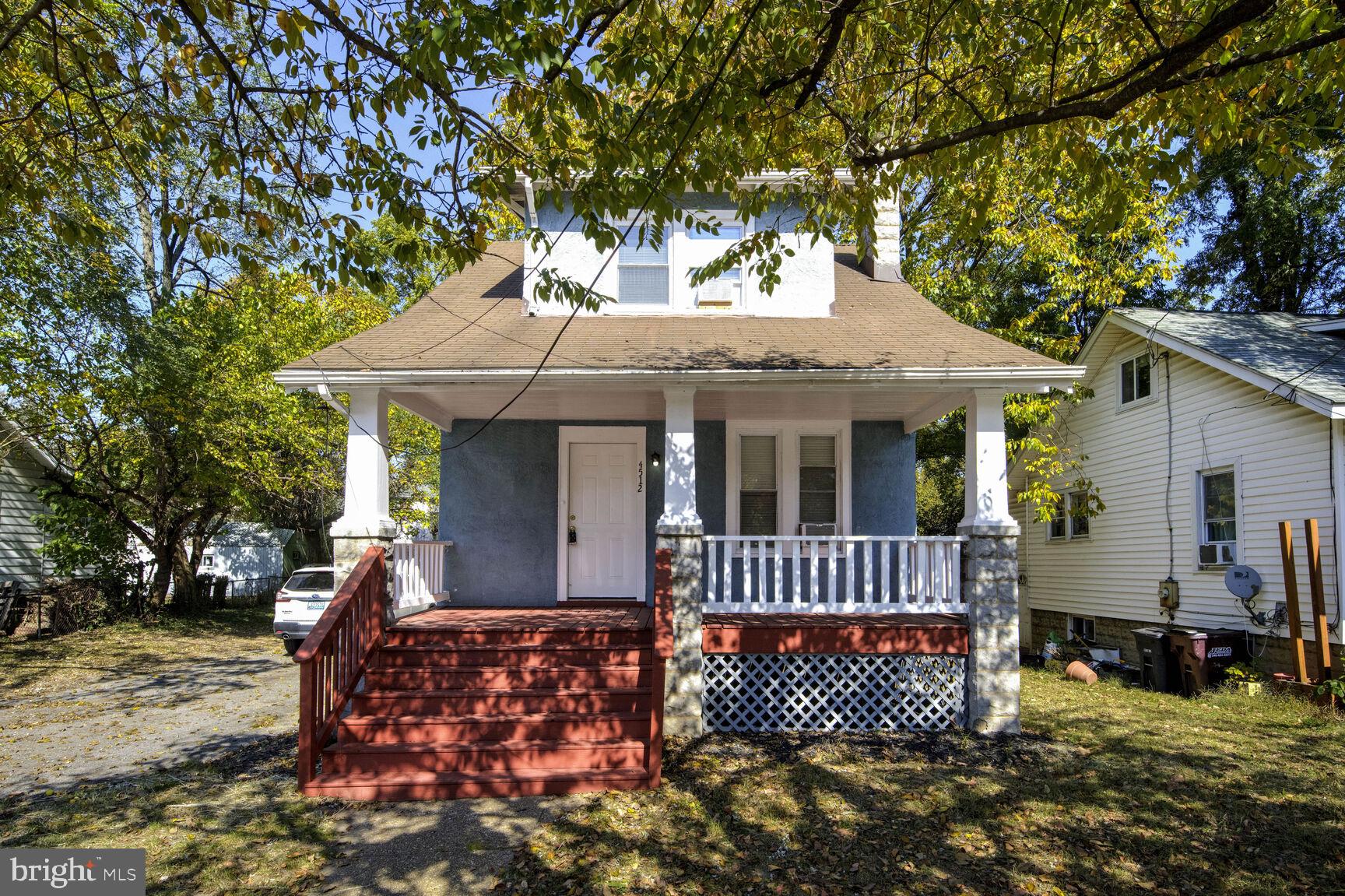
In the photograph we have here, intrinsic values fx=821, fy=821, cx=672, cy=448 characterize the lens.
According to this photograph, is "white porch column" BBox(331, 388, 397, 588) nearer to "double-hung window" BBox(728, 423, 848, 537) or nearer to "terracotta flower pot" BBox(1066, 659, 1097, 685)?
"double-hung window" BBox(728, 423, 848, 537)

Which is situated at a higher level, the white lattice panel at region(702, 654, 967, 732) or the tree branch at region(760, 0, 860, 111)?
the tree branch at region(760, 0, 860, 111)

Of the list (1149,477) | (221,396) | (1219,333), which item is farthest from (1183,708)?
(221,396)

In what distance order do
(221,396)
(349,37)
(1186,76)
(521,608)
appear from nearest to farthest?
(349,37) → (1186,76) → (521,608) → (221,396)

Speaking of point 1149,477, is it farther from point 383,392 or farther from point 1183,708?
point 383,392

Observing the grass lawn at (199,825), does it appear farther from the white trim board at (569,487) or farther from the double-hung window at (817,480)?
the double-hung window at (817,480)

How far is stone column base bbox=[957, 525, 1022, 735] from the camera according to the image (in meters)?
7.55

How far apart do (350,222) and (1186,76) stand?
18.7 ft

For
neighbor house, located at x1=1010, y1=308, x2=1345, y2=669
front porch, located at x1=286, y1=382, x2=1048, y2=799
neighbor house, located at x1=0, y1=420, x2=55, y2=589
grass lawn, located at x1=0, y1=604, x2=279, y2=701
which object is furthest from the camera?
neighbor house, located at x1=0, y1=420, x2=55, y2=589

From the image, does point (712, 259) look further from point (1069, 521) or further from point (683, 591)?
point (1069, 521)

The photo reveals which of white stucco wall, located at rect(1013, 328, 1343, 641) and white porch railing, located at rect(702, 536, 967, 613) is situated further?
white stucco wall, located at rect(1013, 328, 1343, 641)

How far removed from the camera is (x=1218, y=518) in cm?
1209

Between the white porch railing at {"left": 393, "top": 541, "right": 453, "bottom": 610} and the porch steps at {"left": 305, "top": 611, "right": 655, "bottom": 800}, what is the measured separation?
1.70 feet

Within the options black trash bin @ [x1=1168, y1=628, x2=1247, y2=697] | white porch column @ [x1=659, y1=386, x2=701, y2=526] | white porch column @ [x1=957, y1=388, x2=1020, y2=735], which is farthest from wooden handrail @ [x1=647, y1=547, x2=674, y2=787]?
black trash bin @ [x1=1168, y1=628, x2=1247, y2=697]

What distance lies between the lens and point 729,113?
5.71 m
